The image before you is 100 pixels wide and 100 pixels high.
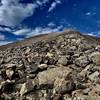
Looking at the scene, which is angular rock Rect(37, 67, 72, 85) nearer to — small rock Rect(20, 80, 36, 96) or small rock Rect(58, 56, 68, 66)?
small rock Rect(20, 80, 36, 96)

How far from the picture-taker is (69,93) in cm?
1562

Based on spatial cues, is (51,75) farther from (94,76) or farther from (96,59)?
(96,59)

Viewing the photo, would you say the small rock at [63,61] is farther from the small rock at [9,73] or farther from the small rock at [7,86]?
the small rock at [7,86]

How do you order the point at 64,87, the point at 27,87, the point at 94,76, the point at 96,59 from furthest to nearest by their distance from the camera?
the point at 96,59 < the point at 94,76 < the point at 27,87 < the point at 64,87

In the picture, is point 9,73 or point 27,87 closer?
point 27,87

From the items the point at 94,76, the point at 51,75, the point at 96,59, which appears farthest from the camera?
the point at 96,59

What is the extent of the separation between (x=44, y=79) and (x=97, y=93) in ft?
12.9

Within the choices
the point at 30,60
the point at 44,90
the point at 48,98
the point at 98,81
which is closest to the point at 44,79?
the point at 44,90

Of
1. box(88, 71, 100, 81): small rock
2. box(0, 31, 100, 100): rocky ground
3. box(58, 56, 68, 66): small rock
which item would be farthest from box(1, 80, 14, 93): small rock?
box(58, 56, 68, 66): small rock

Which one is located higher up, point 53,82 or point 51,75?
point 51,75

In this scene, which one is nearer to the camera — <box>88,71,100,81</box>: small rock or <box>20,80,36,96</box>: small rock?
<box>20,80,36,96</box>: small rock

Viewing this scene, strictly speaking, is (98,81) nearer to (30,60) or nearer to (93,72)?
(93,72)

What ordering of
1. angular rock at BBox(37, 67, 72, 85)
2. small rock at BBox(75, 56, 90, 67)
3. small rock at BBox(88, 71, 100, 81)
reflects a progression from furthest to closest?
small rock at BBox(75, 56, 90, 67), small rock at BBox(88, 71, 100, 81), angular rock at BBox(37, 67, 72, 85)

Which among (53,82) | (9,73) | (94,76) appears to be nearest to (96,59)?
(94,76)
